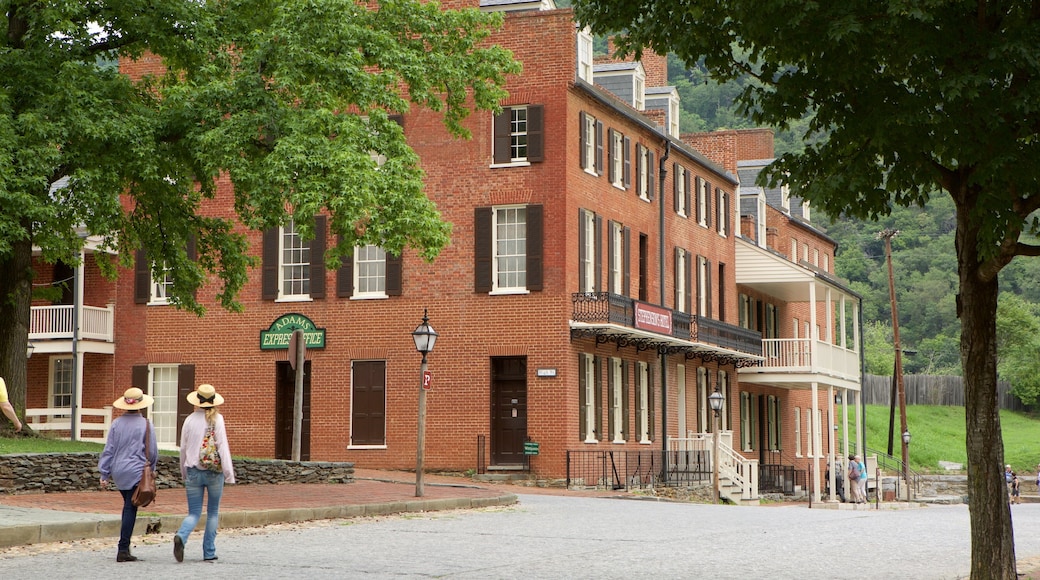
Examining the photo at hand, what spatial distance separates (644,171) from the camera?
1474 inches

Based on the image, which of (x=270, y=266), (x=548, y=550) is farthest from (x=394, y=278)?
(x=548, y=550)

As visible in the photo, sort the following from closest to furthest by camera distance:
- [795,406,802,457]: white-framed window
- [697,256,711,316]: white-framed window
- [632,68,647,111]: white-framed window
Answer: [632,68,647,111]: white-framed window → [697,256,711,316]: white-framed window → [795,406,802,457]: white-framed window

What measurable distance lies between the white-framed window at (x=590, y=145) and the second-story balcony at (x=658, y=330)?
10.7ft

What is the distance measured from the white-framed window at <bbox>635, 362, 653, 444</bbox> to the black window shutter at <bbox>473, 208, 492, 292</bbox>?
601cm

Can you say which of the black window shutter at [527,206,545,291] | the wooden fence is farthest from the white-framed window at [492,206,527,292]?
the wooden fence

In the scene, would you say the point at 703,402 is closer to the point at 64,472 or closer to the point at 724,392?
the point at 724,392

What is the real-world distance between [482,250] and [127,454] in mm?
19526

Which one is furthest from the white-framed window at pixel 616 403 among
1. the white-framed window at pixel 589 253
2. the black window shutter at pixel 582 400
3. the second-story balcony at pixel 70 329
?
the second-story balcony at pixel 70 329

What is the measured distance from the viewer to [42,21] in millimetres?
23094

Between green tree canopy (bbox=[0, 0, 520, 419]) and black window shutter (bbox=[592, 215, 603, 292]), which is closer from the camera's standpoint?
green tree canopy (bbox=[0, 0, 520, 419])

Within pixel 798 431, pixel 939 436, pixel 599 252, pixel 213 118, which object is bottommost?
pixel 939 436

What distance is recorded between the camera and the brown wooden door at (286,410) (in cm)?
3375

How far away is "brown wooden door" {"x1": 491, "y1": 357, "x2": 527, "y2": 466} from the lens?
31875 millimetres

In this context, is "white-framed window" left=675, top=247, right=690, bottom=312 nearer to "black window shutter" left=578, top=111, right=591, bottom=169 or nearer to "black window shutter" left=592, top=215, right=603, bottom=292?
"black window shutter" left=592, top=215, right=603, bottom=292
